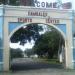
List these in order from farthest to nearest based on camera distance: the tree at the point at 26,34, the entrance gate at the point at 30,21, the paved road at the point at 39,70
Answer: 1. the tree at the point at 26,34
2. the entrance gate at the point at 30,21
3. the paved road at the point at 39,70

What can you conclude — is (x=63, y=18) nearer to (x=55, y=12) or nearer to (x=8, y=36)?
(x=55, y=12)

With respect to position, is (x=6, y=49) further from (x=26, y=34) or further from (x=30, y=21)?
(x=26, y=34)

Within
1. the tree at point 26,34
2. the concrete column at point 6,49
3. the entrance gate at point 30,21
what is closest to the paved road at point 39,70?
the concrete column at point 6,49

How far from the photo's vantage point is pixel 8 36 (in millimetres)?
28469

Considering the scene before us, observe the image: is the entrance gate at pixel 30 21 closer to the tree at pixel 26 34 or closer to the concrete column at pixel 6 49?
the concrete column at pixel 6 49

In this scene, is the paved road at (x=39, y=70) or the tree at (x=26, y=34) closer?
the paved road at (x=39, y=70)

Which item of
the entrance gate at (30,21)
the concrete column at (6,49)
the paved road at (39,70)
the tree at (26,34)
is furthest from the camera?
the tree at (26,34)

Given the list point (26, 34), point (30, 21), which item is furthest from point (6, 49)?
point (26, 34)

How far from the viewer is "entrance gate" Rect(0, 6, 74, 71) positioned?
92.9 ft

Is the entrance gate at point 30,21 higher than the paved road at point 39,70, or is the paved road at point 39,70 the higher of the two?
the entrance gate at point 30,21

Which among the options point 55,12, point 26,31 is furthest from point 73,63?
point 26,31

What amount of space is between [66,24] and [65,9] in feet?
4.20

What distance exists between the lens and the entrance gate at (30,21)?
28.3 metres

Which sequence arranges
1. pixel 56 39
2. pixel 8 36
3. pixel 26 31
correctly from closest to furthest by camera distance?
pixel 8 36 → pixel 26 31 → pixel 56 39
